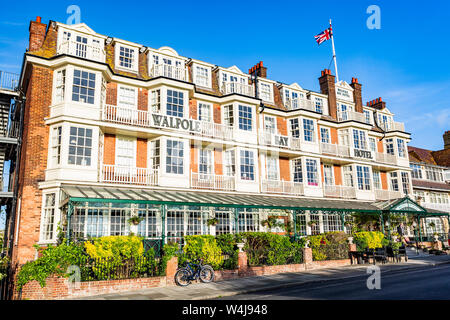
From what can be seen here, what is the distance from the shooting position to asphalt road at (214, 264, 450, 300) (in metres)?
10.2

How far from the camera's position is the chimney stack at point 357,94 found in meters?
32.2

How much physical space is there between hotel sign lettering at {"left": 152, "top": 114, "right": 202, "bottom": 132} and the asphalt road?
10.9m

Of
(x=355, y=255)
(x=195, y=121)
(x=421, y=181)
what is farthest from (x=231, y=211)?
(x=421, y=181)

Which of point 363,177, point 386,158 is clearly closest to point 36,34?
point 363,177

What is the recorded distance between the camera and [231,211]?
2220 centimetres

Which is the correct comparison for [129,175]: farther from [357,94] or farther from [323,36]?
[357,94]

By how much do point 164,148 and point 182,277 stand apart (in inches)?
309

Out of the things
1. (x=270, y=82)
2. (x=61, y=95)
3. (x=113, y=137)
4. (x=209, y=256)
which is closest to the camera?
(x=209, y=256)

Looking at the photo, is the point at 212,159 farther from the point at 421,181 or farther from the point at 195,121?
the point at 421,181

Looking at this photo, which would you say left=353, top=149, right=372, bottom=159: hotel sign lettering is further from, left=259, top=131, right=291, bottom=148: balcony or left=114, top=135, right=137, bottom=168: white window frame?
left=114, top=135, right=137, bottom=168: white window frame

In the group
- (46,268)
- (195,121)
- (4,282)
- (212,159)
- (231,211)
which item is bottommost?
(4,282)

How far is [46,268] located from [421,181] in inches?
1478

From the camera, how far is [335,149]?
28.2m

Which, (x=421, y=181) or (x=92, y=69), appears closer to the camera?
(x=92, y=69)
